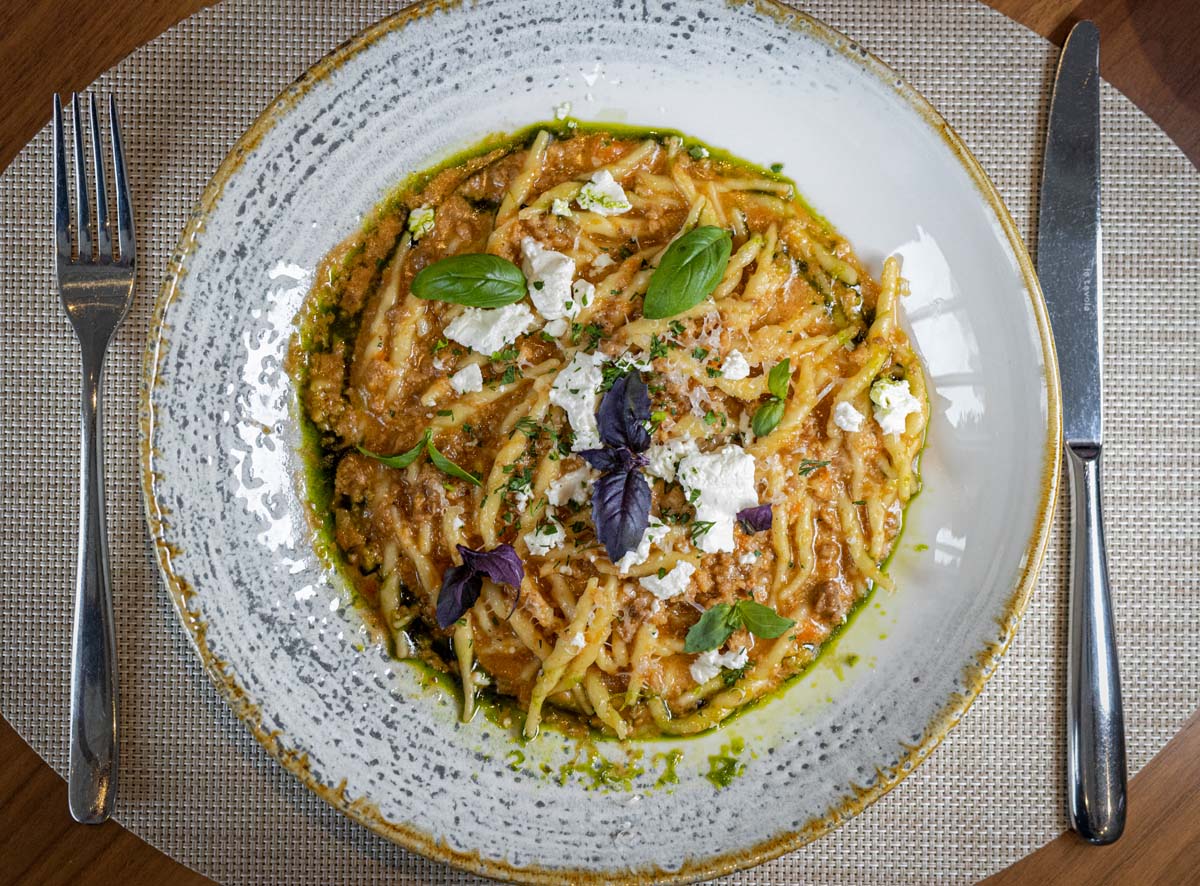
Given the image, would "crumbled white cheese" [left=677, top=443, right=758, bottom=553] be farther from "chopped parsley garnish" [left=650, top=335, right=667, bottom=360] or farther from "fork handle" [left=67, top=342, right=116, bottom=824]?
"fork handle" [left=67, top=342, right=116, bottom=824]

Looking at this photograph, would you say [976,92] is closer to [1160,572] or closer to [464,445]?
[1160,572]

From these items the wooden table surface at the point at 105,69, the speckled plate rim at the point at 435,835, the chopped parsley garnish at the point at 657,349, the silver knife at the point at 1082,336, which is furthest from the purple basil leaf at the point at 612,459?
the wooden table surface at the point at 105,69

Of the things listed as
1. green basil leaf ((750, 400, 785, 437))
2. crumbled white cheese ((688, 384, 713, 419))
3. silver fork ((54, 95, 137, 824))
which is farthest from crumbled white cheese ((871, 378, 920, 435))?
silver fork ((54, 95, 137, 824))

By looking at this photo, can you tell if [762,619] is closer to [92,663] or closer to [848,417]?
[848,417]

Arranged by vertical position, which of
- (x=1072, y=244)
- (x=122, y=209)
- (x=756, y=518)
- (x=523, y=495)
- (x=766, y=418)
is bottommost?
(x=756, y=518)

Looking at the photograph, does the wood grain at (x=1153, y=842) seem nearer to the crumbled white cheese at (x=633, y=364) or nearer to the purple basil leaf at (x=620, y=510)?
the purple basil leaf at (x=620, y=510)

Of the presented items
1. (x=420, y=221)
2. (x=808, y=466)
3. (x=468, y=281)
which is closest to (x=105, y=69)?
(x=420, y=221)
